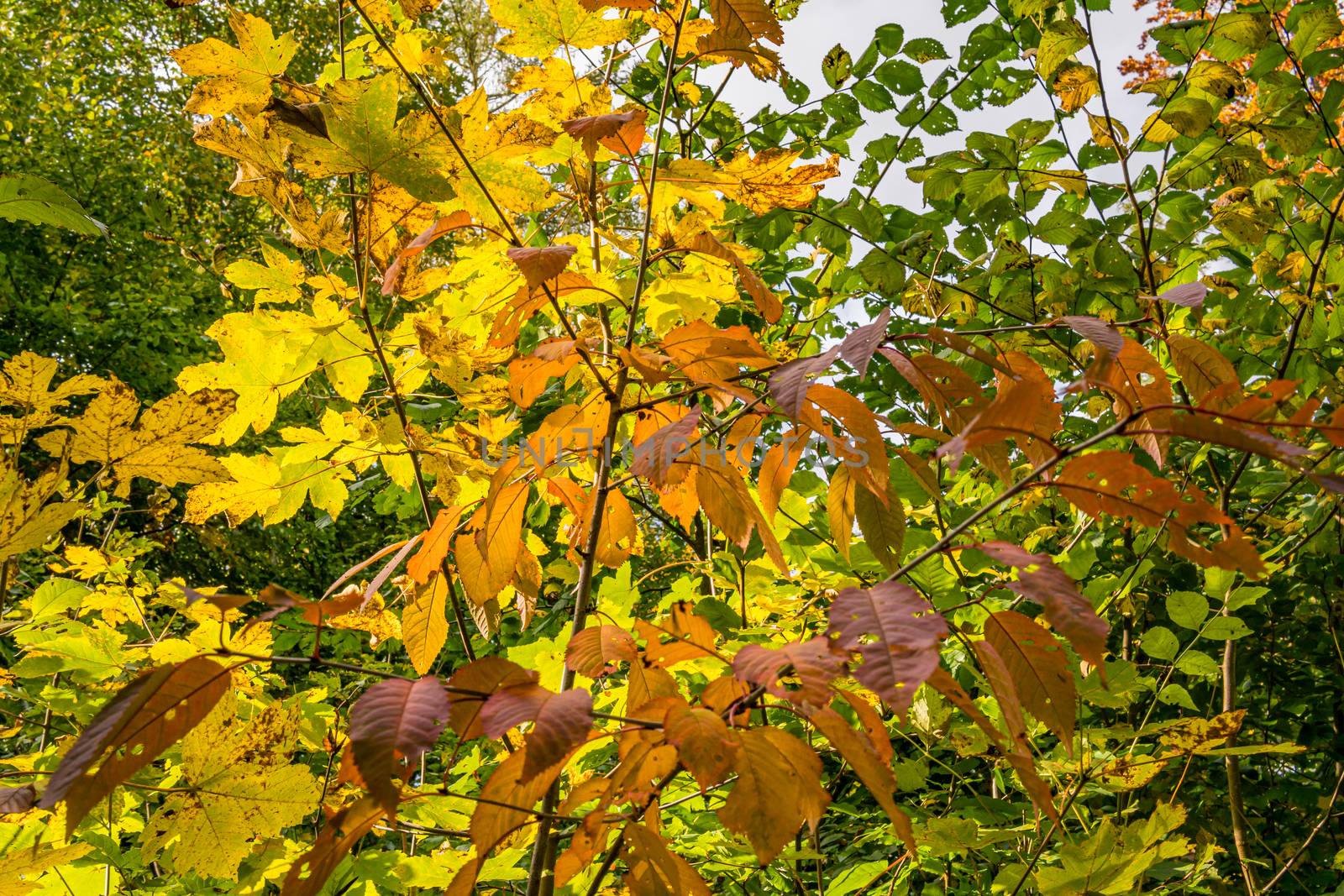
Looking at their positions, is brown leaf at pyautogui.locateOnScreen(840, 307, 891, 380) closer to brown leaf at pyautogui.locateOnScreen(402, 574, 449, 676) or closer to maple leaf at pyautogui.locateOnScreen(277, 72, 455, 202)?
maple leaf at pyautogui.locateOnScreen(277, 72, 455, 202)

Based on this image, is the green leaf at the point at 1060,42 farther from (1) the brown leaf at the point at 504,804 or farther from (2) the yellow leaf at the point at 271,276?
(1) the brown leaf at the point at 504,804

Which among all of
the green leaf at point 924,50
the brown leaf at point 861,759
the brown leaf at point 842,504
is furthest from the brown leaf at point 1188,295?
the green leaf at point 924,50

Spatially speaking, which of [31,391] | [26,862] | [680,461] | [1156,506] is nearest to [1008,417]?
[1156,506]

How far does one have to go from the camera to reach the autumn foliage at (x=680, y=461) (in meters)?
0.52

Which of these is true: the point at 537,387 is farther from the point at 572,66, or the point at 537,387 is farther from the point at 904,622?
the point at 904,622

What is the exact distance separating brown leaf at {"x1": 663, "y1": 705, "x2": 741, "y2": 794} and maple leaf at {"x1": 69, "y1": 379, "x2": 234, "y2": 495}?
46 cm

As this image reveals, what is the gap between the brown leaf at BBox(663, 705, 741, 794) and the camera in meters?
0.47

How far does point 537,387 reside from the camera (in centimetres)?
86

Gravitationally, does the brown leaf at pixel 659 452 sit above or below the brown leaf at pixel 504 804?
above

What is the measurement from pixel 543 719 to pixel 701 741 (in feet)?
0.29

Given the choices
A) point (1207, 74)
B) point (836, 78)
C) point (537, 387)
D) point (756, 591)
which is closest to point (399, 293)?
point (537, 387)

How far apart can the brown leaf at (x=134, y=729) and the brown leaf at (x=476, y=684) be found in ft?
0.45

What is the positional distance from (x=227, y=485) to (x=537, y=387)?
1.24 feet

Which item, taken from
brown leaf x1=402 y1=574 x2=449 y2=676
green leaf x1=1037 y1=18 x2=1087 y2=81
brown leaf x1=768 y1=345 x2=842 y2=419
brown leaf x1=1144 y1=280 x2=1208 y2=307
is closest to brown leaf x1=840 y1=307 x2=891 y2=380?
brown leaf x1=768 y1=345 x2=842 y2=419
